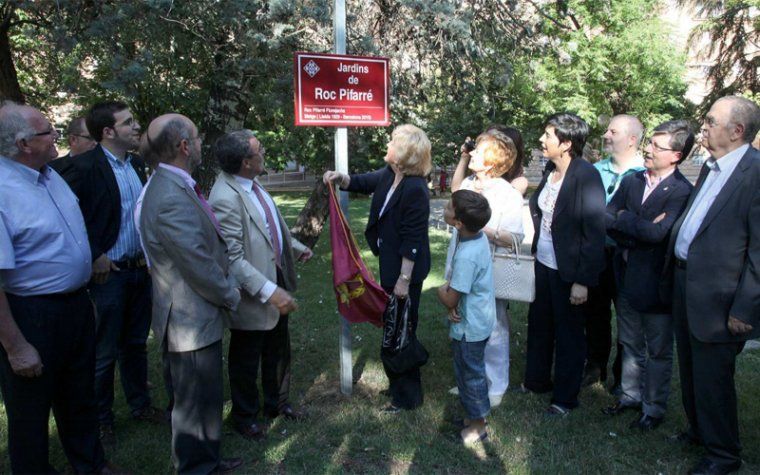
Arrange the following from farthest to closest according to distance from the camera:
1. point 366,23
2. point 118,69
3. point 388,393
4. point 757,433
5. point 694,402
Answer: point 366,23 → point 118,69 → point 388,393 → point 757,433 → point 694,402

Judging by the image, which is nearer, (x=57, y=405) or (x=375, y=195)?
(x=57, y=405)

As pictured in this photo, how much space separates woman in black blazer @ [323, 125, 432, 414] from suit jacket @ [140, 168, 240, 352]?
4.34 feet

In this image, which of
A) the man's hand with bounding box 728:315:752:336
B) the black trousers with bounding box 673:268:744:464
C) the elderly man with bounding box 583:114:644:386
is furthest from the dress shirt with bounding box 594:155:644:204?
the man's hand with bounding box 728:315:752:336

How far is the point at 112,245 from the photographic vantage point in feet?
12.4

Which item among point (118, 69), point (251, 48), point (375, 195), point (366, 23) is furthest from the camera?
point (366, 23)

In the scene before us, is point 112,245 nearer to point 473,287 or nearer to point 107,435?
point 107,435

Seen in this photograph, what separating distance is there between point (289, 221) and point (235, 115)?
8058 mm

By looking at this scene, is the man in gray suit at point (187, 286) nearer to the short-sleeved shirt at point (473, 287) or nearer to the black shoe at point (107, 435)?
the black shoe at point (107, 435)

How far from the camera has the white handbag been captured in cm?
411

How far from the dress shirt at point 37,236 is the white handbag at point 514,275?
2753 millimetres

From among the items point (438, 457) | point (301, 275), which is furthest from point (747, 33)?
point (438, 457)

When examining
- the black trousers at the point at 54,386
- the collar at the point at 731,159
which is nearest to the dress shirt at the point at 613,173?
the collar at the point at 731,159

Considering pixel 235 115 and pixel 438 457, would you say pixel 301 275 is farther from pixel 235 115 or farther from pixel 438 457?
pixel 438 457

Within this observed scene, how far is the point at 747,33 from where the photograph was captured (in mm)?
20047
